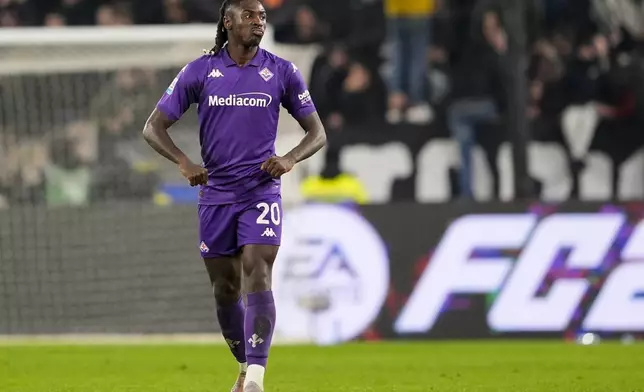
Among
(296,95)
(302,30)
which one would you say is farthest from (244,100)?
(302,30)

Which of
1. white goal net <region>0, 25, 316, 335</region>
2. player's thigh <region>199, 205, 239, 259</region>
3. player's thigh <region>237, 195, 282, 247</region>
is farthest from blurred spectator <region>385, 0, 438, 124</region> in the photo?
player's thigh <region>237, 195, 282, 247</region>

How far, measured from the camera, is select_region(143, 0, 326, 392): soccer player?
7.85 m

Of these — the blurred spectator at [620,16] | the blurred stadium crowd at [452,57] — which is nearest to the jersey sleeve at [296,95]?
the blurred stadium crowd at [452,57]

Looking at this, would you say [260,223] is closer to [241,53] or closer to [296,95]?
[296,95]

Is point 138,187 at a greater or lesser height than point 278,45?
lesser

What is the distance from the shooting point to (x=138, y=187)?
50.1 feet

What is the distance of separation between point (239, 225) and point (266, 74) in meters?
0.86

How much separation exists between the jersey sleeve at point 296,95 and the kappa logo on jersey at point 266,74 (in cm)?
11

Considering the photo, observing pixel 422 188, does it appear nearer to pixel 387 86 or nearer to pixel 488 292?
pixel 387 86

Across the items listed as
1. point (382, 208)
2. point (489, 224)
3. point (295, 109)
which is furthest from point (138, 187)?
point (295, 109)

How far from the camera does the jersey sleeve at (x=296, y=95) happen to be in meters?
8.20

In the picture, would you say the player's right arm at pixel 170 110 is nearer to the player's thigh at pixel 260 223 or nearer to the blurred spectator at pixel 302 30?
the player's thigh at pixel 260 223

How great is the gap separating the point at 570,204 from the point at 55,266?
528 cm

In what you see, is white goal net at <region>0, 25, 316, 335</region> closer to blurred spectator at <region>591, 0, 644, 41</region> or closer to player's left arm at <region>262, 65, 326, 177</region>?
blurred spectator at <region>591, 0, 644, 41</region>
